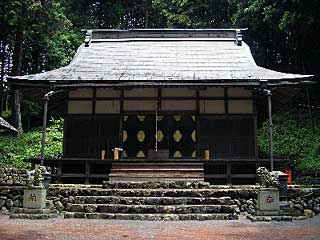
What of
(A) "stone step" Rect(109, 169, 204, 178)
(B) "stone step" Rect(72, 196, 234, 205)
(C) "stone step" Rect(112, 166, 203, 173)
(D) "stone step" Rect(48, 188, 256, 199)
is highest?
(C) "stone step" Rect(112, 166, 203, 173)

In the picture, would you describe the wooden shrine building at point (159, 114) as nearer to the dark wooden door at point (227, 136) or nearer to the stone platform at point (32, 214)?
the dark wooden door at point (227, 136)

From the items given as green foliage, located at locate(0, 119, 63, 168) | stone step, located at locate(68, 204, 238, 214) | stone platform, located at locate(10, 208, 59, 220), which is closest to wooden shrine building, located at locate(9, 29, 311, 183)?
stone step, located at locate(68, 204, 238, 214)

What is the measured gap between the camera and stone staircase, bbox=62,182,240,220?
10430 mm

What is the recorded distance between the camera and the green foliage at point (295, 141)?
19394 mm

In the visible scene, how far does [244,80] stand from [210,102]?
2.20 metres

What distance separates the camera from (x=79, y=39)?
32406mm

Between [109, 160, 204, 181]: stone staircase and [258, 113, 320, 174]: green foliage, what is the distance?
21.5 feet

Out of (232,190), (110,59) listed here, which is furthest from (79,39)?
(232,190)

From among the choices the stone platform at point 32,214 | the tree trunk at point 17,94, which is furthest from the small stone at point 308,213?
the tree trunk at point 17,94

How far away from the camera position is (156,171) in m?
14.4

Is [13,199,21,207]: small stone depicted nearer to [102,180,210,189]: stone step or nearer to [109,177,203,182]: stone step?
[102,180,210,189]: stone step

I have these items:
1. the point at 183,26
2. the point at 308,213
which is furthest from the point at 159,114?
the point at 183,26

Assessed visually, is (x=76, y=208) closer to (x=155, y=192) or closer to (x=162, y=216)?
(x=155, y=192)

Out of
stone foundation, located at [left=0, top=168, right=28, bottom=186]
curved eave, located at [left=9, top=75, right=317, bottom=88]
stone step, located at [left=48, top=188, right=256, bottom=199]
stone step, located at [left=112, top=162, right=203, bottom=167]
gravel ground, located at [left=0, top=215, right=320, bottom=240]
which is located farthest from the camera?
stone foundation, located at [left=0, top=168, right=28, bottom=186]
